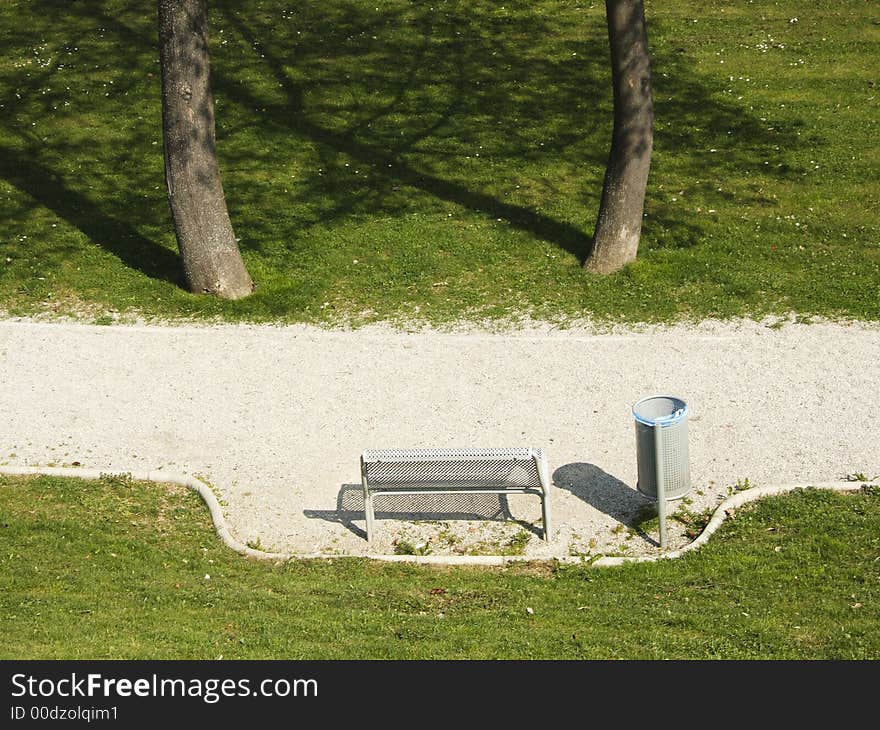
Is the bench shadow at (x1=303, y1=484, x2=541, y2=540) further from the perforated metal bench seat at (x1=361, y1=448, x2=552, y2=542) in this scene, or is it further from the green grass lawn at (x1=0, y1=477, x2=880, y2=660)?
the green grass lawn at (x1=0, y1=477, x2=880, y2=660)

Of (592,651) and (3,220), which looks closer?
(592,651)

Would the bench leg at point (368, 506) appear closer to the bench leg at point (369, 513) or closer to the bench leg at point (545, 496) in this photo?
the bench leg at point (369, 513)

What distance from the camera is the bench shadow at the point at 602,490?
31.6 ft

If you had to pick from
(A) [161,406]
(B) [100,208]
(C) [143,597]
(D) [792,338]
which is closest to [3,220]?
(B) [100,208]

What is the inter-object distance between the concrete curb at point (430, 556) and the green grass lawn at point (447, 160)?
3.26m

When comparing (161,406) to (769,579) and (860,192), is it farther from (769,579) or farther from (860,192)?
(860,192)

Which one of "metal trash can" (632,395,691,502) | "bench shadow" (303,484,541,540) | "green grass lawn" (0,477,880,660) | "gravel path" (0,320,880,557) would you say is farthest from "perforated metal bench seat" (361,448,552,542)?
"metal trash can" (632,395,691,502)

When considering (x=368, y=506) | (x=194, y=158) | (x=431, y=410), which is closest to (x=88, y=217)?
(x=194, y=158)

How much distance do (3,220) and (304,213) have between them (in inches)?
148

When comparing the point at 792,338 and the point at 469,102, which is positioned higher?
the point at 469,102

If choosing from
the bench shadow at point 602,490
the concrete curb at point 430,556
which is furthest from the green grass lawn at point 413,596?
the bench shadow at point 602,490

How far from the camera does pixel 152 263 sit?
1412 centimetres

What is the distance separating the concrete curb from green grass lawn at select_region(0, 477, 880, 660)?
0.30 feet

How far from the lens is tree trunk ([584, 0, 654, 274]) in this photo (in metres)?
12.8
